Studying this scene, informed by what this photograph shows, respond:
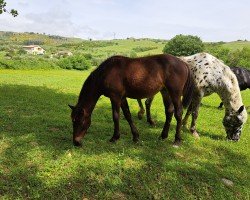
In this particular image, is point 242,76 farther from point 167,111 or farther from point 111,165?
point 111,165

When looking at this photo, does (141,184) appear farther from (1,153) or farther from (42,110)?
(42,110)

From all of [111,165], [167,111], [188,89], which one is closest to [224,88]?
[188,89]

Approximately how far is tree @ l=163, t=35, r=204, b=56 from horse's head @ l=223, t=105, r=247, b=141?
95675 mm

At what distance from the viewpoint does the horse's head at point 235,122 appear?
10984 millimetres

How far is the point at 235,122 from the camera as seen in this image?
1109 cm

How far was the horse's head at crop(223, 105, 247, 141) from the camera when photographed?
10984 millimetres

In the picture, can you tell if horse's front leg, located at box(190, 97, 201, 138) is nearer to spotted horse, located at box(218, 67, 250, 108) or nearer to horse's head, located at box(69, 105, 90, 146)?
horse's head, located at box(69, 105, 90, 146)

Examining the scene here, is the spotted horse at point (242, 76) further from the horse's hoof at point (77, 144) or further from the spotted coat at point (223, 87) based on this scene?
the horse's hoof at point (77, 144)

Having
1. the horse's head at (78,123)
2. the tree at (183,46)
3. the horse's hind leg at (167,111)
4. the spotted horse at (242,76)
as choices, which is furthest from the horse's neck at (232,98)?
the tree at (183,46)

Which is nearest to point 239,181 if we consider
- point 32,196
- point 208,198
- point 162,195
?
point 208,198

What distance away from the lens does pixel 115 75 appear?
9.11m

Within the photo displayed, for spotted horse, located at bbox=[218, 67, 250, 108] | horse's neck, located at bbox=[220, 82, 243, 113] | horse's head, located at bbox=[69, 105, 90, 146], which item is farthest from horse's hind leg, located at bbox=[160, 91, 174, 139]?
spotted horse, located at bbox=[218, 67, 250, 108]

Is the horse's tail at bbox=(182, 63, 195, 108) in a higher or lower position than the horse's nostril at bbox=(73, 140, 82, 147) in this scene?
higher

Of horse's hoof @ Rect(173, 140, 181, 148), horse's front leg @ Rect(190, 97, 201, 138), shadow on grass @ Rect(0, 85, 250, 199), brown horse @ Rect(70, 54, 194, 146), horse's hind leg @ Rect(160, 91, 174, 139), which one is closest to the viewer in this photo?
shadow on grass @ Rect(0, 85, 250, 199)
